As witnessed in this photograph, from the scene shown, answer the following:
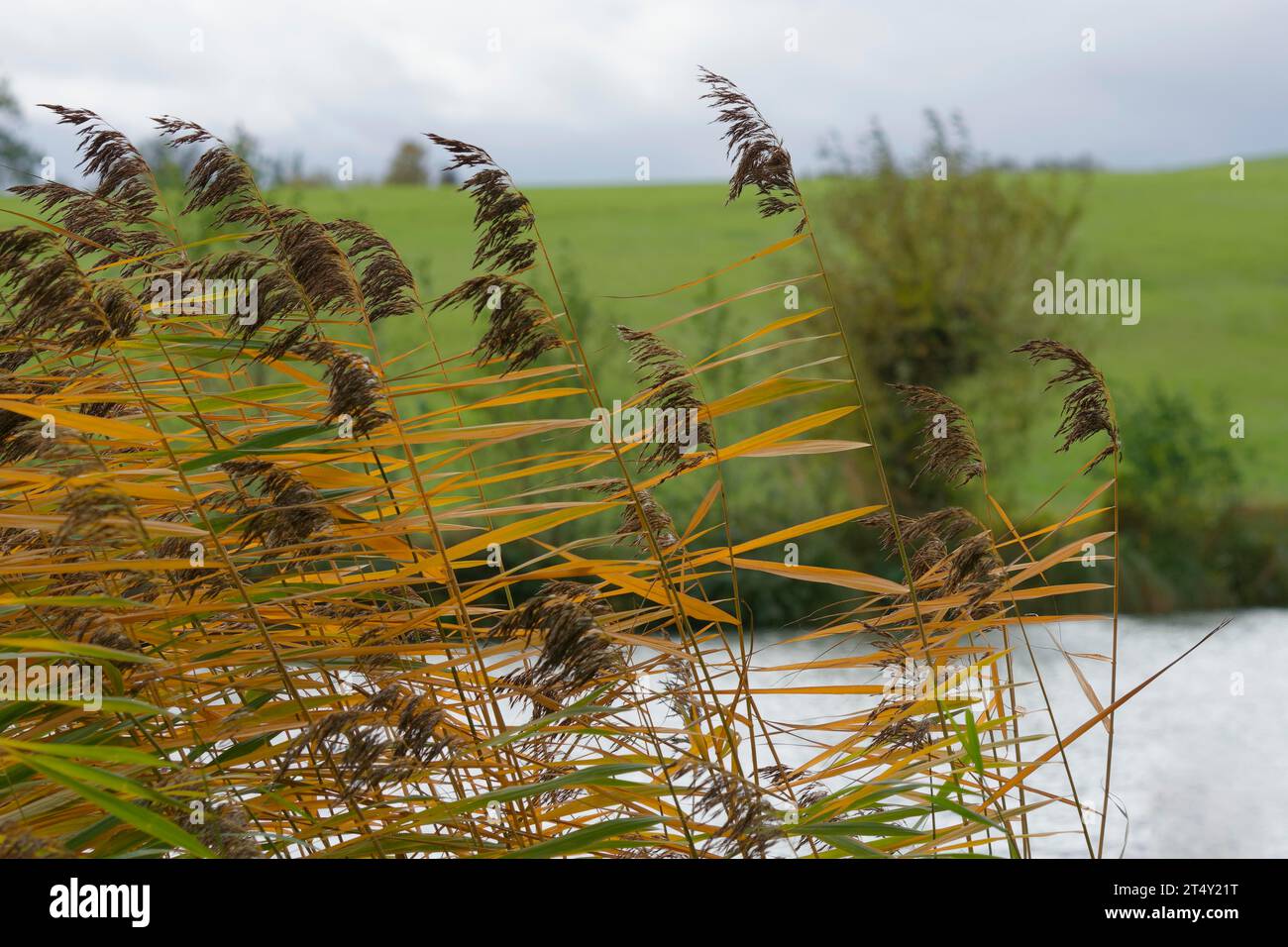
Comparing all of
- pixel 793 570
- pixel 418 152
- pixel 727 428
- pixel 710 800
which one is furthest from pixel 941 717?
pixel 418 152

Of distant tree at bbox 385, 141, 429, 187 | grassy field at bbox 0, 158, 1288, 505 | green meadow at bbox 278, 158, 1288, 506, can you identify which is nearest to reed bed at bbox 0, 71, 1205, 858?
green meadow at bbox 278, 158, 1288, 506

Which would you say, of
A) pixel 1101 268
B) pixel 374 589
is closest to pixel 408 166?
pixel 1101 268

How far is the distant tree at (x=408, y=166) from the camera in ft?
88.1

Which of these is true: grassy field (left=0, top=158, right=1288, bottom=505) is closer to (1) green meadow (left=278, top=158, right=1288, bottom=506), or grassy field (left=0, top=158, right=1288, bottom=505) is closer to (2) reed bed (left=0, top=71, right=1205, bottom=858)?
(1) green meadow (left=278, top=158, right=1288, bottom=506)

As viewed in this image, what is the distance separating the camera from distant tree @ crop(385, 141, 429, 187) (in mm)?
26839

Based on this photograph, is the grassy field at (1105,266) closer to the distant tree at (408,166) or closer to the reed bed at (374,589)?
the distant tree at (408,166)

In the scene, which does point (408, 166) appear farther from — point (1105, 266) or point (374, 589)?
point (374, 589)

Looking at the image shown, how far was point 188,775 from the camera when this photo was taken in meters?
1.14

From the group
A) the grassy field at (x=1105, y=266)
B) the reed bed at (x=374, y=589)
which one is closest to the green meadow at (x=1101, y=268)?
the grassy field at (x=1105, y=266)

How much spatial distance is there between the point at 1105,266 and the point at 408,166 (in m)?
20.8

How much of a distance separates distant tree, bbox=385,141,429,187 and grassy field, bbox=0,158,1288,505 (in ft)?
2.59

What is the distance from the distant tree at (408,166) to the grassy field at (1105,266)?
789 mm
